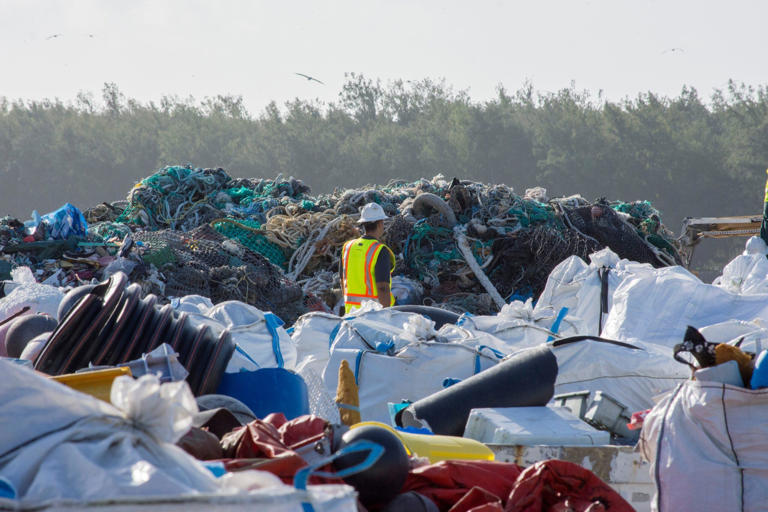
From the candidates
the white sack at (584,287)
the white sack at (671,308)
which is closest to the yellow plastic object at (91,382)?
the white sack at (671,308)

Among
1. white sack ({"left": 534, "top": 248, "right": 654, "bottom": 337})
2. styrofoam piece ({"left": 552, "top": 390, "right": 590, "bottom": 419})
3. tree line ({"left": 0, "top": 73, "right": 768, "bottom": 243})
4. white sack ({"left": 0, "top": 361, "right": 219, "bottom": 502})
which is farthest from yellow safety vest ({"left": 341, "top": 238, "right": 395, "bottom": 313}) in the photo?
tree line ({"left": 0, "top": 73, "right": 768, "bottom": 243})

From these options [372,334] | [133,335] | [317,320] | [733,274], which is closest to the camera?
[133,335]

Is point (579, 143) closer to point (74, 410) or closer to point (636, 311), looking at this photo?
point (636, 311)

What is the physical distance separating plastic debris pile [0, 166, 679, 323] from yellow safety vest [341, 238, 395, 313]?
2.25 metres

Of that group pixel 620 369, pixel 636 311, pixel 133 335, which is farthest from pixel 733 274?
pixel 133 335

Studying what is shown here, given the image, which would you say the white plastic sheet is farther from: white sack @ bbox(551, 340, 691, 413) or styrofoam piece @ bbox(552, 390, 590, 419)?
white sack @ bbox(551, 340, 691, 413)

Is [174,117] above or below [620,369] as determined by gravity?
above

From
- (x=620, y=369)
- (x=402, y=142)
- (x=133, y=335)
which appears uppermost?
(x=402, y=142)

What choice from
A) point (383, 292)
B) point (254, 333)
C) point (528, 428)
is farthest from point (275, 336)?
point (528, 428)

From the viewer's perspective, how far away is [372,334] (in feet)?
16.4

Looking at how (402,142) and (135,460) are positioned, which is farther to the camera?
(402,142)

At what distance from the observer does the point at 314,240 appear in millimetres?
11305

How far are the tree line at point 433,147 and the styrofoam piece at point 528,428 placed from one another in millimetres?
32162

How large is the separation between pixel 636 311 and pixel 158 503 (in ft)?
15.3
